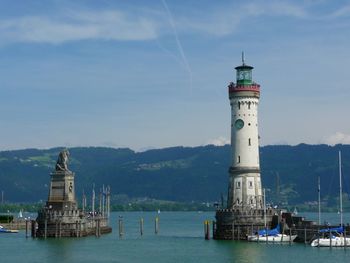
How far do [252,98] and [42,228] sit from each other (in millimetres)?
40096

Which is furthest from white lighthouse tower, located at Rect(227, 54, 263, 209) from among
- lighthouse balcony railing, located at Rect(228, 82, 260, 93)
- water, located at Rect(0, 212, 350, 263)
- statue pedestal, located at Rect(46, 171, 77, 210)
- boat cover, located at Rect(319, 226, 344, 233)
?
statue pedestal, located at Rect(46, 171, 77, 210)

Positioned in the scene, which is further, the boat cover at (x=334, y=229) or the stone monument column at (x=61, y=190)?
the stone monument column at (x=61, y=190)

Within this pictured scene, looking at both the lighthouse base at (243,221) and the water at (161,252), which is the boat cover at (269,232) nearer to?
the lighthouse base at (243,221)

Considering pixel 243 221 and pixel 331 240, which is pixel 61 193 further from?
pixel 331 240

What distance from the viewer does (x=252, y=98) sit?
118562mm

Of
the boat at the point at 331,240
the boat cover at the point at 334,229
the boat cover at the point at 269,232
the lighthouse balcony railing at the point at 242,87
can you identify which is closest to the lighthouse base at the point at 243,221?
the boat cover at the point at 269,232

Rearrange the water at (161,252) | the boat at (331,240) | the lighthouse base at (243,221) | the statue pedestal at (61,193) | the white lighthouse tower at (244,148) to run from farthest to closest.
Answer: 1. the statue pedestal at (61,193)
2. the white lighthouse tower at (244,148)
3. the lighthouse base at (243,221)
4. the boat at (331,240)
5. the water at (161,252)

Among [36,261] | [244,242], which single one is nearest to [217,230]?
[244,242]

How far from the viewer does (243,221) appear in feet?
378

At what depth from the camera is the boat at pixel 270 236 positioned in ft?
370

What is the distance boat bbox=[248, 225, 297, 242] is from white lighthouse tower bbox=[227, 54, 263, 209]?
4.18 metres

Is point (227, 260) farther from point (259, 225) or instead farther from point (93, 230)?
point (93, 230)

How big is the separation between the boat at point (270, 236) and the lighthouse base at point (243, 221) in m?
1.27

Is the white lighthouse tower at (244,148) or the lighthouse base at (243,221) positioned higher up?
the white lighthouse tower at (244,148)
